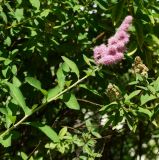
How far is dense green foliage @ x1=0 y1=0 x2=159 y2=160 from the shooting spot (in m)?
1.66

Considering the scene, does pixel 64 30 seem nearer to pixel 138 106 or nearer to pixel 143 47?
pixel 143 47

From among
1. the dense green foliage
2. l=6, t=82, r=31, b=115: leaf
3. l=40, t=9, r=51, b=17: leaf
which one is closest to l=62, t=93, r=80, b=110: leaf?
the dense green foliage

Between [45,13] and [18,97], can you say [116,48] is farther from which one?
[45,13]

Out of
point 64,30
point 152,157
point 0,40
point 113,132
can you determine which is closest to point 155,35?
point 64,30

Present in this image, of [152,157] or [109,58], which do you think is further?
[152,157]

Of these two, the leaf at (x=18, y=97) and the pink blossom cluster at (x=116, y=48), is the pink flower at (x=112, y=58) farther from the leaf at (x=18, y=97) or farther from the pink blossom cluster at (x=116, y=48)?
the leaf at (x=18, y=97)

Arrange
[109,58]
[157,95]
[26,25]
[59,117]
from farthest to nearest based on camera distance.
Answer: [59,117]
[26,25]
[157,95]
[109,58]

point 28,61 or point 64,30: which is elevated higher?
point 64,30

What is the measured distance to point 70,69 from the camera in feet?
5.99

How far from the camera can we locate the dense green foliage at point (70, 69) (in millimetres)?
1661

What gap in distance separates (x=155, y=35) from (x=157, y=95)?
1.81 feet

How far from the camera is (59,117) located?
2.46 meters

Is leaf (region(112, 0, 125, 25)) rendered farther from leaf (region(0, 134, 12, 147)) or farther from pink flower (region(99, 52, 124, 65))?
leaf (region(0, 134, 12, 147))

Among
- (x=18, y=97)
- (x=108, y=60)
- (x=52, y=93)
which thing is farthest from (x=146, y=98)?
(x=18, y=97)
